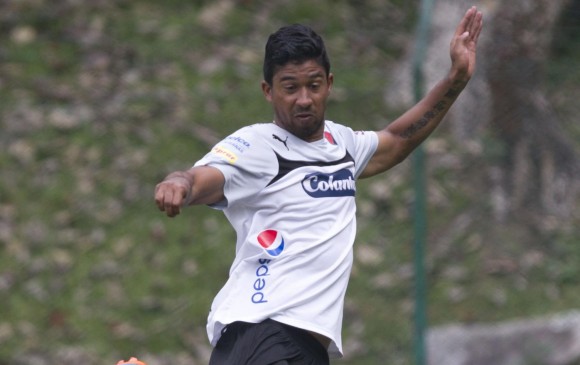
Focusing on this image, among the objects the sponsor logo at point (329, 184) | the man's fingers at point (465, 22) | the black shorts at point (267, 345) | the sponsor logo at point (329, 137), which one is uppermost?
the man's fingers at point (465, 22)

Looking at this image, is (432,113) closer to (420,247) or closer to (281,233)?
(281,233)

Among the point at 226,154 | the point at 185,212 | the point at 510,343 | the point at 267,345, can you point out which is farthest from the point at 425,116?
the point at 185,212

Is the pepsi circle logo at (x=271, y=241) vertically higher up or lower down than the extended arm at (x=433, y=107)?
lower down

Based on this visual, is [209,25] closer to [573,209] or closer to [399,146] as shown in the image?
[573,209]

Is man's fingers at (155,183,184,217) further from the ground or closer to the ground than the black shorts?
further from the ground

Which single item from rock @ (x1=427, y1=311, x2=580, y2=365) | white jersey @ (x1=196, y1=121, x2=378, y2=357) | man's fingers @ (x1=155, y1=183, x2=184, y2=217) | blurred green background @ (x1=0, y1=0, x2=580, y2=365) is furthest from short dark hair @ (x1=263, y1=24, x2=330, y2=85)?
rock @ (x1=427, y1=311, x2=580, y2=365)

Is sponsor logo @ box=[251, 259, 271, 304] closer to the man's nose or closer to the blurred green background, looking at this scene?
the man's nose

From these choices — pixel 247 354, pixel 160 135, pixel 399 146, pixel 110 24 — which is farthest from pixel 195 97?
pixel 247 354

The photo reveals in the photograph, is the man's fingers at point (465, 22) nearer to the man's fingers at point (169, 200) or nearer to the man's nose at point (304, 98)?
the man's nose at point (304, 98)

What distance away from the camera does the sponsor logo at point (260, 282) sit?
4387mm

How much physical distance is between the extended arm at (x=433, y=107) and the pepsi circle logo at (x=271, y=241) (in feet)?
2.18

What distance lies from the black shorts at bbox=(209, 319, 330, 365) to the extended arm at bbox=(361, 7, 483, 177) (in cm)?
84

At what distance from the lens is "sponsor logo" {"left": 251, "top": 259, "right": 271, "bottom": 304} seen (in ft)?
14.4

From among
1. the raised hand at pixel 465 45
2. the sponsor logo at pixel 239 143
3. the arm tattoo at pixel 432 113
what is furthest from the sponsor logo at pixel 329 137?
the raised hand at pixel 465 45
